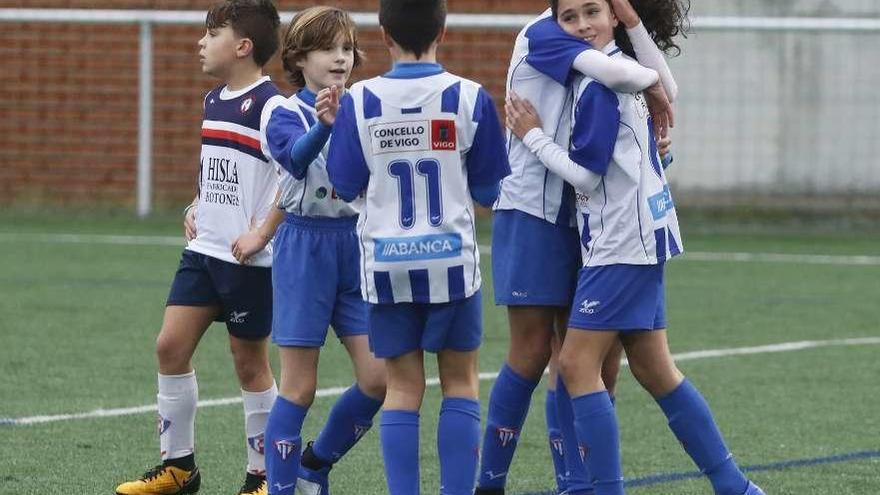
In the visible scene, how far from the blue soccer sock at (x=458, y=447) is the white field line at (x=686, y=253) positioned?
7998mm

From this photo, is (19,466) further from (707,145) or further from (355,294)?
(707,145)

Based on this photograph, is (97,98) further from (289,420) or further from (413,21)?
(413,21)

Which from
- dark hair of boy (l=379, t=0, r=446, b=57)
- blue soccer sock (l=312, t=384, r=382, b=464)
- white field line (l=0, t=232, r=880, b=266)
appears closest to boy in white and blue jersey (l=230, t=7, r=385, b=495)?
blue soccer sock (l=312, t=384, r=382, b=464)

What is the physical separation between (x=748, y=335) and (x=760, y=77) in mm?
6495

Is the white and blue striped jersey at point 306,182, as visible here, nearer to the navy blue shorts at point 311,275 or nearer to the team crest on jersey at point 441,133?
the navy blue shorts at point 311,275

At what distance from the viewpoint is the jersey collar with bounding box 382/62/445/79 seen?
14.6 ft

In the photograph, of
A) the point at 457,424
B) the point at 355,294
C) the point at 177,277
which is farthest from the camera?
the point at 177,277

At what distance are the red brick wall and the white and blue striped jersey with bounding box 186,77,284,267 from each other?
418 inches

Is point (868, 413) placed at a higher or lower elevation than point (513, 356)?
lower

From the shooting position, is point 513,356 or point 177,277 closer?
point 513,356

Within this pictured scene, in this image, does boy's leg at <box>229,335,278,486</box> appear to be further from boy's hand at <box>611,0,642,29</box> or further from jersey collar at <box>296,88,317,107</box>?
boy's hand at <box>611,0,642,29</box>

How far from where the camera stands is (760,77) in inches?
595

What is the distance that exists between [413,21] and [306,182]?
71 cm

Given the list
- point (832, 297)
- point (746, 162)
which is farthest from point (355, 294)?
point (746, 162)
